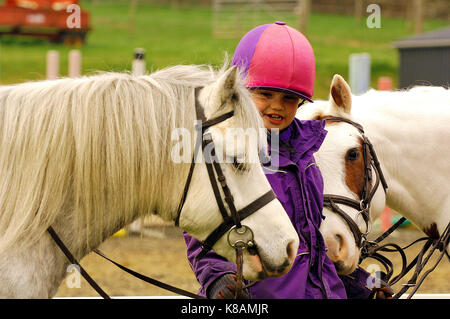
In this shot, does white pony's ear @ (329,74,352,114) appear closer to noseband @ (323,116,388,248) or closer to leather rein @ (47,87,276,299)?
noseband @ (323,116,388,248)

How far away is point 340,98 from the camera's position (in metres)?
3.07

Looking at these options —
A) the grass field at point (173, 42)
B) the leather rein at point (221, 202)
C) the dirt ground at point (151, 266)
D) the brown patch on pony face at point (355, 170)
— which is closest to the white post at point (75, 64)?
the dirt ground at point (151, 266)

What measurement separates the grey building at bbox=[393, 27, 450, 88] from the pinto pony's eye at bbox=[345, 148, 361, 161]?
9.38 metres

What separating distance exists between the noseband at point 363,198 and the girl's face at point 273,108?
0.41 metres

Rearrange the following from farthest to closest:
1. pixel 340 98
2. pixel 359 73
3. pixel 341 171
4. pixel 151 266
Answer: pixel 359 73
pixel 151 266
pixel 340 98
pixel 341 171

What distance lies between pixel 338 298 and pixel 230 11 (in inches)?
1018

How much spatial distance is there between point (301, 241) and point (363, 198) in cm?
66

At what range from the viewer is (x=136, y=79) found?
7.04 feet

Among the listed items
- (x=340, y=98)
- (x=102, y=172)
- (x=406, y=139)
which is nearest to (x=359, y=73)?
(x=406, y=139)

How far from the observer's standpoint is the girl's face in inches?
99.0

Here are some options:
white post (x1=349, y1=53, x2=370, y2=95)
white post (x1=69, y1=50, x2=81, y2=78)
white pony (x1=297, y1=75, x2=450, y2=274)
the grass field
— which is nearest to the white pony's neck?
white pony (x1=297, y1=75, x2=450, y2=274)

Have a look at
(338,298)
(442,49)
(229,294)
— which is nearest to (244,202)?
(229,294)

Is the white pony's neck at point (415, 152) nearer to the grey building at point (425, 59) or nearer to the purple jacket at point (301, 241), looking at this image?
the purple jacket at point (301, 241)

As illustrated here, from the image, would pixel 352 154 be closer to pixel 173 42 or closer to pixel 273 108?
pixel 273 108
